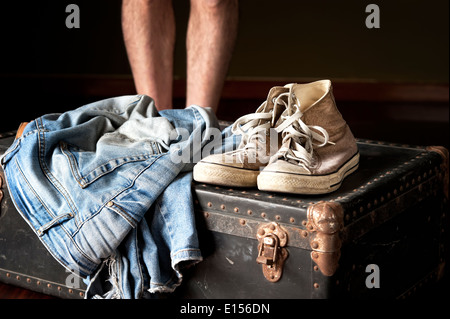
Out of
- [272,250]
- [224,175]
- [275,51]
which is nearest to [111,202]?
[224,175]

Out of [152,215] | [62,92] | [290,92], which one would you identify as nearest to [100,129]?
[152,215]

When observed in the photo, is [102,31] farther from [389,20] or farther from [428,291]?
[428,291]

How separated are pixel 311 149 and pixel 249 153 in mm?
126

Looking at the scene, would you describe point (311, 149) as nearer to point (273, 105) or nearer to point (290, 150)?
point (290, 150)

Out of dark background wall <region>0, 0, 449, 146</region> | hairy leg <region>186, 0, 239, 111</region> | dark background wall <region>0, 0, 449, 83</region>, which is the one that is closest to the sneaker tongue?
hairy leg <region>186, 0, 239, 111</region>

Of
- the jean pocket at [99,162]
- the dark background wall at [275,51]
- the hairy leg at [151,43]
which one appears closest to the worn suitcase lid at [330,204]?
the jean pocket at [99,162]

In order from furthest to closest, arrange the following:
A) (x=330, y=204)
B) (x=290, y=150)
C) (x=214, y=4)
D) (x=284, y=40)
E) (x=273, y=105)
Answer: (x=284, y=40)
(x=214, y=4)
(x=273, y=105)
(x=290, y=150)
(x=330, y=204)

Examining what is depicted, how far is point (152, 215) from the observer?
1.43m

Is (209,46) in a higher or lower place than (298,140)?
higher

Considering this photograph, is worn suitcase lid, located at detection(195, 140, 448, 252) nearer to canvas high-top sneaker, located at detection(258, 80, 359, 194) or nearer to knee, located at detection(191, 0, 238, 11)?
canvas high-top sneaker, located at detection(258, 80, 359, 194)

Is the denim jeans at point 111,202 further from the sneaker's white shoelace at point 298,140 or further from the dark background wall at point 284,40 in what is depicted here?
the dark background wall at point 284,40

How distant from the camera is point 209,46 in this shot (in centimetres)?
227

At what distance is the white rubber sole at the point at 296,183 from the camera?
4.36 feet

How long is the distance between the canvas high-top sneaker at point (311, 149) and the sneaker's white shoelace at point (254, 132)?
3 cm
